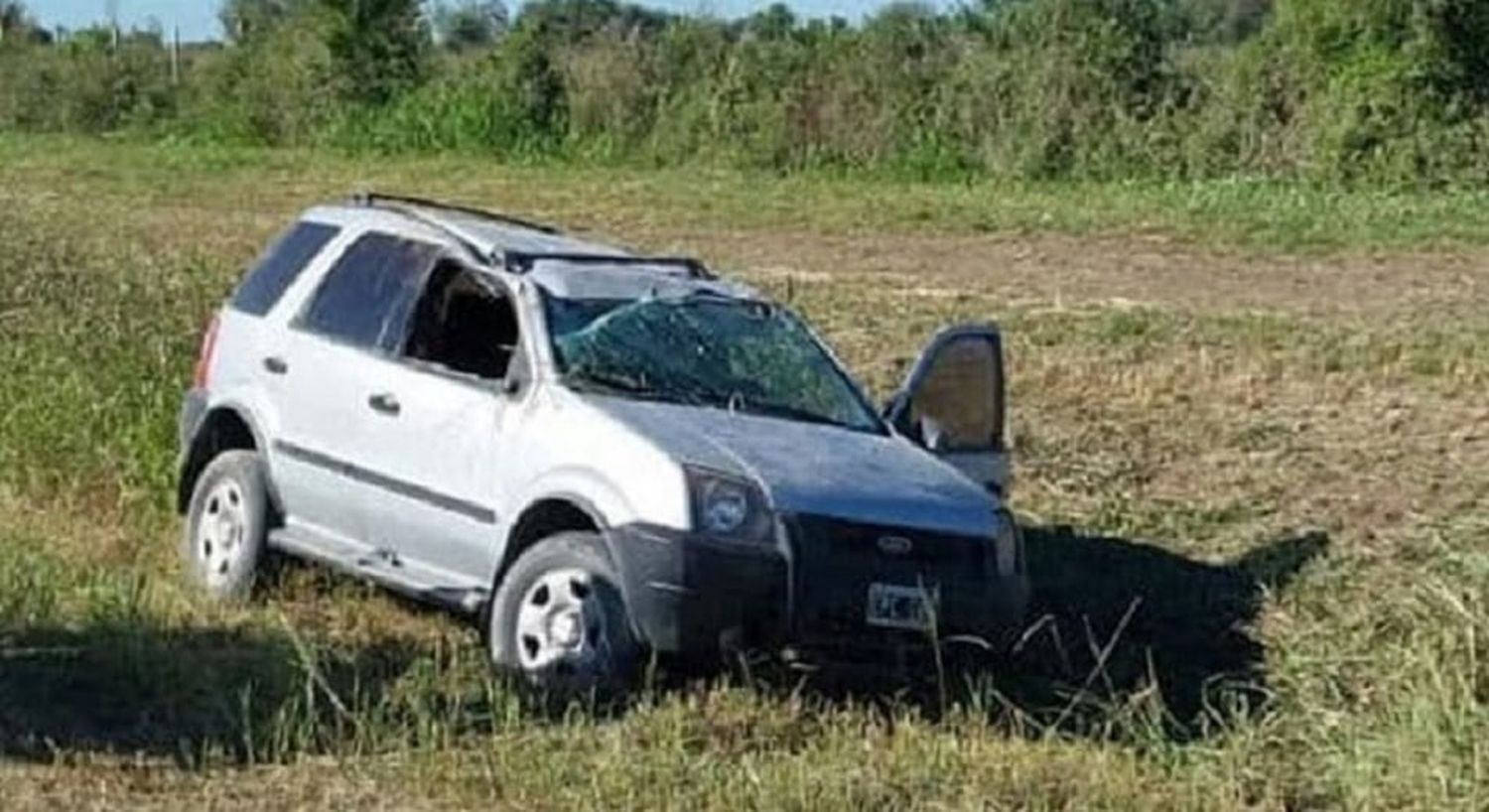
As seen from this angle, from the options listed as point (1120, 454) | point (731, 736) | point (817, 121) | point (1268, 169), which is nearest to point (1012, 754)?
point (731, 736)

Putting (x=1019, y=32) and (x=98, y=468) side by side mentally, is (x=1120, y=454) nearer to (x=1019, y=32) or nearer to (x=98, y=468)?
(x=98, y=468)

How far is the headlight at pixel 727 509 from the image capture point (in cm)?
1007

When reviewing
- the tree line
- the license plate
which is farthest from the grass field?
the tree line

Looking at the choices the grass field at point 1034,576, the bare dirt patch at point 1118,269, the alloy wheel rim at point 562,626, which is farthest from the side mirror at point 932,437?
the bare dirt patch at point 1118,269

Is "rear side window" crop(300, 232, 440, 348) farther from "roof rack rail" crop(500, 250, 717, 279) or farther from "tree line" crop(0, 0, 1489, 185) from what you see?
"tree line" crop(0, 0, 1489, 185)

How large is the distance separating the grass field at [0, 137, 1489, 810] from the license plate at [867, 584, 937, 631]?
0.94 feet

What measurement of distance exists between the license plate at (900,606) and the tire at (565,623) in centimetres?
76

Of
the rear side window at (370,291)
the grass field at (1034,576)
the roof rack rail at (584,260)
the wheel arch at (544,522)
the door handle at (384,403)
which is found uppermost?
the roof rack rail at (584,260)

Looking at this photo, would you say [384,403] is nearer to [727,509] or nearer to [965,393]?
[727,509]

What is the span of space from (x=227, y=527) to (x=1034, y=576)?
3.14m

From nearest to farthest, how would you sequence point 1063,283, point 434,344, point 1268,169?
point 434,344 < point 1063,283 < point 1268,169

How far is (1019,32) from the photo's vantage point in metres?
30.2

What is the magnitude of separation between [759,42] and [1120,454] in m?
19.2

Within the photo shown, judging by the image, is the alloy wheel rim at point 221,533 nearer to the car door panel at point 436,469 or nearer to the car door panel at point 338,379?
the car door panel at point 338,379
